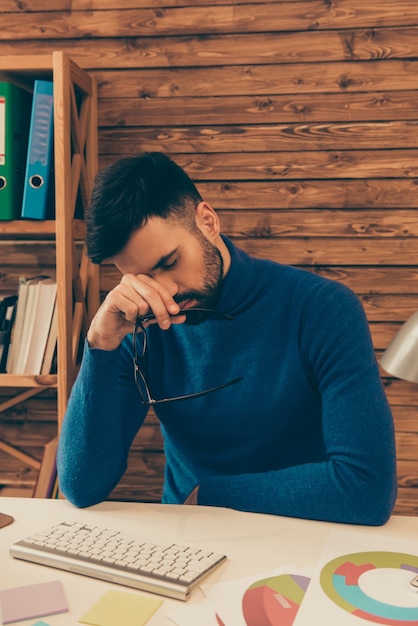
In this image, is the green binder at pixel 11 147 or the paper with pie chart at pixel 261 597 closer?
the paper with pie chart at pixel 261 597

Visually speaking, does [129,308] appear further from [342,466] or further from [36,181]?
[36,181]

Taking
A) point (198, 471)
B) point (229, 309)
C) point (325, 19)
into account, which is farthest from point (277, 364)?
point (325, 19)

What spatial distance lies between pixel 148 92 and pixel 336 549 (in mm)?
1548

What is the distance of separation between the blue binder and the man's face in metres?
0.65

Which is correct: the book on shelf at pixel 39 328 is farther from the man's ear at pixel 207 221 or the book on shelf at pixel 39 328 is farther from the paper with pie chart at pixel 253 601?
the paper with pie chart at pixel 253 601

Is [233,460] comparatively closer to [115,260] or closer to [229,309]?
[229,309]

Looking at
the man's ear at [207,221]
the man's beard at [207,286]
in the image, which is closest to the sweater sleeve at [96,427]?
the man's beard at [207,286]

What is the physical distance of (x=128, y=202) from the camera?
1.26 meters

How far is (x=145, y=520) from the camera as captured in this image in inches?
42.6

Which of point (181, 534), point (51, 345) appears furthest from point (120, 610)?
Result: point (51, 345)

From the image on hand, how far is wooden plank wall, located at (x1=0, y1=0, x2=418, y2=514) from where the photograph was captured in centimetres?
197

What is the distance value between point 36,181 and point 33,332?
16.9 inches

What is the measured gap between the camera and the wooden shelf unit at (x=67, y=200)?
1.80 meters

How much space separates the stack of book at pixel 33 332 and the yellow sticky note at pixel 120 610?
1.17 m
